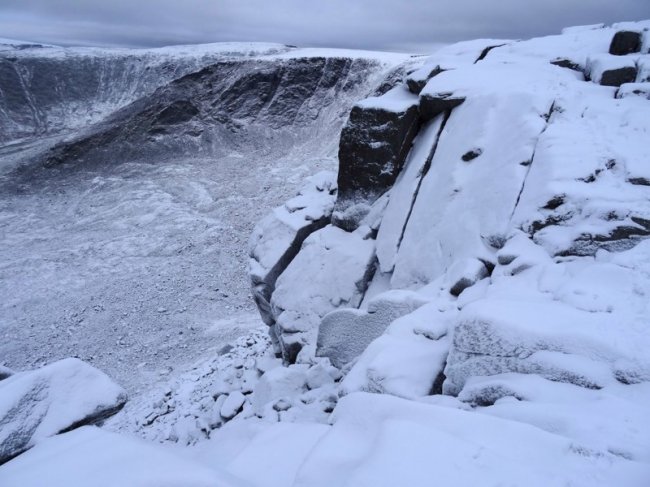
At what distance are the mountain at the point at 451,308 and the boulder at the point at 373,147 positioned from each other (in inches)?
2.4

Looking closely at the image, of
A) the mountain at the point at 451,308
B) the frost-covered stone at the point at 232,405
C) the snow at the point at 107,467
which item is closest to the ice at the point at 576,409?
the mountain at the point at 451,308

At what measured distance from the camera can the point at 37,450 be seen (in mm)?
4488

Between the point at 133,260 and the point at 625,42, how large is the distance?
25.9m

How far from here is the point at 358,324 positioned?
8.98m

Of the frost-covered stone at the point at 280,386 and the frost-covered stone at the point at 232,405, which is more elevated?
the frost-covered stone at the point at 280,386

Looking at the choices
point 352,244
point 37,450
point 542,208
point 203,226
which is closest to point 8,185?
point 203,226

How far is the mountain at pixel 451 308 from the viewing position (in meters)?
3.57

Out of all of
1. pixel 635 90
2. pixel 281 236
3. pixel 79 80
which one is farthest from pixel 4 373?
pixel 79 80

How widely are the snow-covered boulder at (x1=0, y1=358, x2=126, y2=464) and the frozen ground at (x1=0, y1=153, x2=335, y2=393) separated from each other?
35.7 ft

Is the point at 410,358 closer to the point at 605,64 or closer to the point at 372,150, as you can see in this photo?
the point at 372,150

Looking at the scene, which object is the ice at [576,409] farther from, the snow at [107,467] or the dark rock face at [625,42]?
the dark rock face at [625,42]

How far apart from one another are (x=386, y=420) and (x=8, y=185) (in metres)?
43.6

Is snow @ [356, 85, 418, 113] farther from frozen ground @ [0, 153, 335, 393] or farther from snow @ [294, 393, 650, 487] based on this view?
frozen ground @ [0, 153, 335, 393]

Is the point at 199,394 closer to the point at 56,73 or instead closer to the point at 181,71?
the point at 181,71
